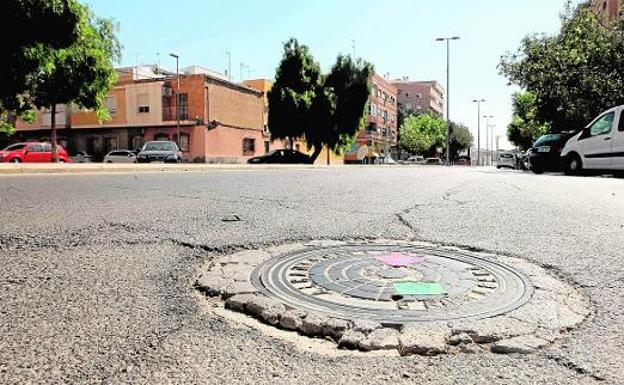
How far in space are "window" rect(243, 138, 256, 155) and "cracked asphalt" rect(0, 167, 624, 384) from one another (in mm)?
38027

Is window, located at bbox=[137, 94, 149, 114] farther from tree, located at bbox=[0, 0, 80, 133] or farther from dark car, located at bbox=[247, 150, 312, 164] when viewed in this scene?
tree, located at bbox=[0, 0, 80, 133]

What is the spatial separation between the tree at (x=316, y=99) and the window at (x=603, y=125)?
75.3 ft

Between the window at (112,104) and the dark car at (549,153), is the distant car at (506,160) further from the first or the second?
the window at (112,104)

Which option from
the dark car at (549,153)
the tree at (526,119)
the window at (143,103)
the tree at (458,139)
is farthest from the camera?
the tree at (458,139)

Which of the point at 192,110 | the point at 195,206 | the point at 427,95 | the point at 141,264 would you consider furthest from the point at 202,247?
the point at 427,95

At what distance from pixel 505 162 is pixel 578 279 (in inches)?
1534

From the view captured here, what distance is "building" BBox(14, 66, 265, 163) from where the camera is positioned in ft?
132

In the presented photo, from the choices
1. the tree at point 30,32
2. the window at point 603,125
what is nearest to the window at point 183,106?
the tree at point 30,32

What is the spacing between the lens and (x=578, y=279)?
326cm

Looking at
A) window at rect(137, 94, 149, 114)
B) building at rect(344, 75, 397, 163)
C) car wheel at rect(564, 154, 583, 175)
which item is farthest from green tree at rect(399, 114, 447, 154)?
car wheel at rect(564, 154, 583, 175)

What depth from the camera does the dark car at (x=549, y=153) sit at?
1845cm

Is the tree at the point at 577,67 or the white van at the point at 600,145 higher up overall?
the tree at the point at 577,67

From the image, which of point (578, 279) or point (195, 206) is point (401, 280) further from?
point (195, 206)

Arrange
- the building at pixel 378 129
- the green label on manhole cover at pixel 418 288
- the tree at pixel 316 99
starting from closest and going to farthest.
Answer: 1. the green label on manhole cover at pixel 418 288
2. the tree at pixel 316 99
3. the building at pixel 378 129
